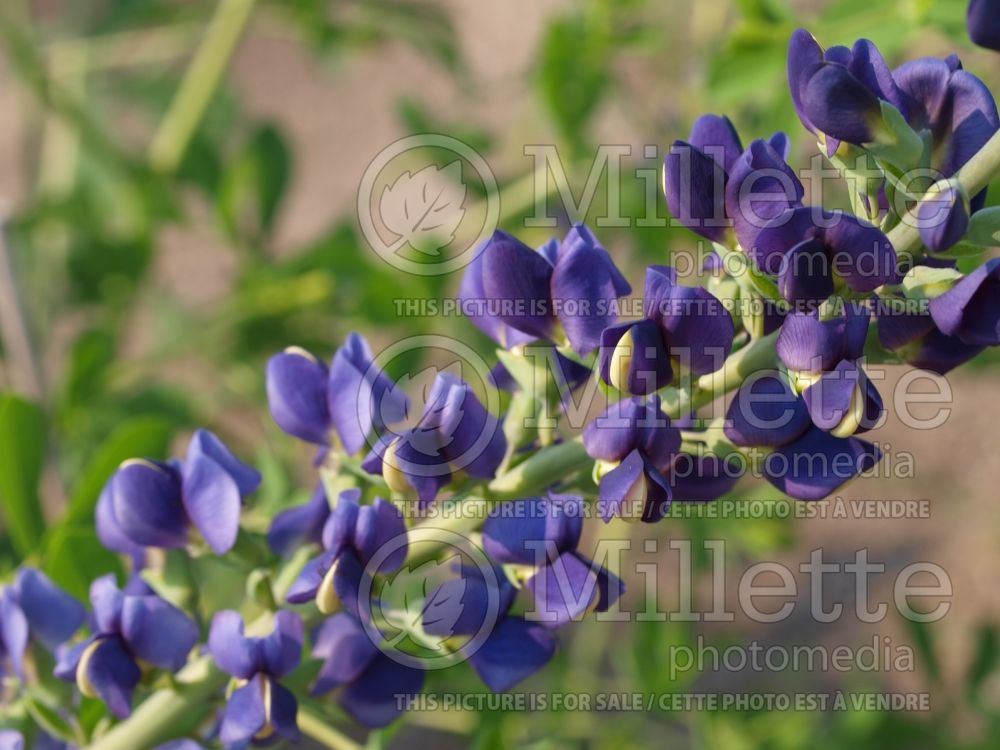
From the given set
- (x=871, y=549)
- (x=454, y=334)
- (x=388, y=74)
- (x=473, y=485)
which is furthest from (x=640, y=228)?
(x=388, y=74)

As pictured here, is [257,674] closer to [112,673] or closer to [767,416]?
[112,673]

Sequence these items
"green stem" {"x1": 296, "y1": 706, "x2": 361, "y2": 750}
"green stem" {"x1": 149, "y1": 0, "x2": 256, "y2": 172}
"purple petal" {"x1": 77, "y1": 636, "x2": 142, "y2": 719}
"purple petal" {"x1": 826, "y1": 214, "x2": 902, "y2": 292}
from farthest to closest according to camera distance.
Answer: "green stem" {"x1": 149, "y1": 0, "x2": 256, "y2": 172}, "green stem" {"x1": 296, "y1": 706, "x2": 361, "y2": 750}, "purple petal" {"x1": 77, "y1": 636, "x2": 142, "y2": 719}, "purple petal" {"x1": 826, "y1": 214, "x2": 902, "y2": 292}

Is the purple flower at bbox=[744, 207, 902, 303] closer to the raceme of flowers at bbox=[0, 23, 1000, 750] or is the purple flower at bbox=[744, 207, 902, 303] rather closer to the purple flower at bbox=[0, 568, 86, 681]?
the raceme of flowers at bbox=[0, 23, 1000, 750]

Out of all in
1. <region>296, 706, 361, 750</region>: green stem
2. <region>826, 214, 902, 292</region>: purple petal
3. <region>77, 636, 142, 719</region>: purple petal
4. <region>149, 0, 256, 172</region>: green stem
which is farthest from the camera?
<region>149, 0, 256, 172</region>: green stem

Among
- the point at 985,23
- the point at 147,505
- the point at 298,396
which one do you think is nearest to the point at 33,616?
the point at 147,505

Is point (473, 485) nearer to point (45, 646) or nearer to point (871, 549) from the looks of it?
point (45, 646)

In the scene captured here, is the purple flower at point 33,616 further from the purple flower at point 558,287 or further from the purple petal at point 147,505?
the purple flower at point 558,287

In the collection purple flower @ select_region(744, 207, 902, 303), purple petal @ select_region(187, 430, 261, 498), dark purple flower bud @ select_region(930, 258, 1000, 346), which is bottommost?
purple petal @ select_region(187, 430, 261, 498)

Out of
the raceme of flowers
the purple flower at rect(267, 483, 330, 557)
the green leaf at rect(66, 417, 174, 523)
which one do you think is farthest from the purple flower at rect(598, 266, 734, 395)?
the green leaf at rect(66, 417, 174, 523)

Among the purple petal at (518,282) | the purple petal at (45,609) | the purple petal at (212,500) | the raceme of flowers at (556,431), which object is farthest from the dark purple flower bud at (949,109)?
the purple petal at (45,609)
